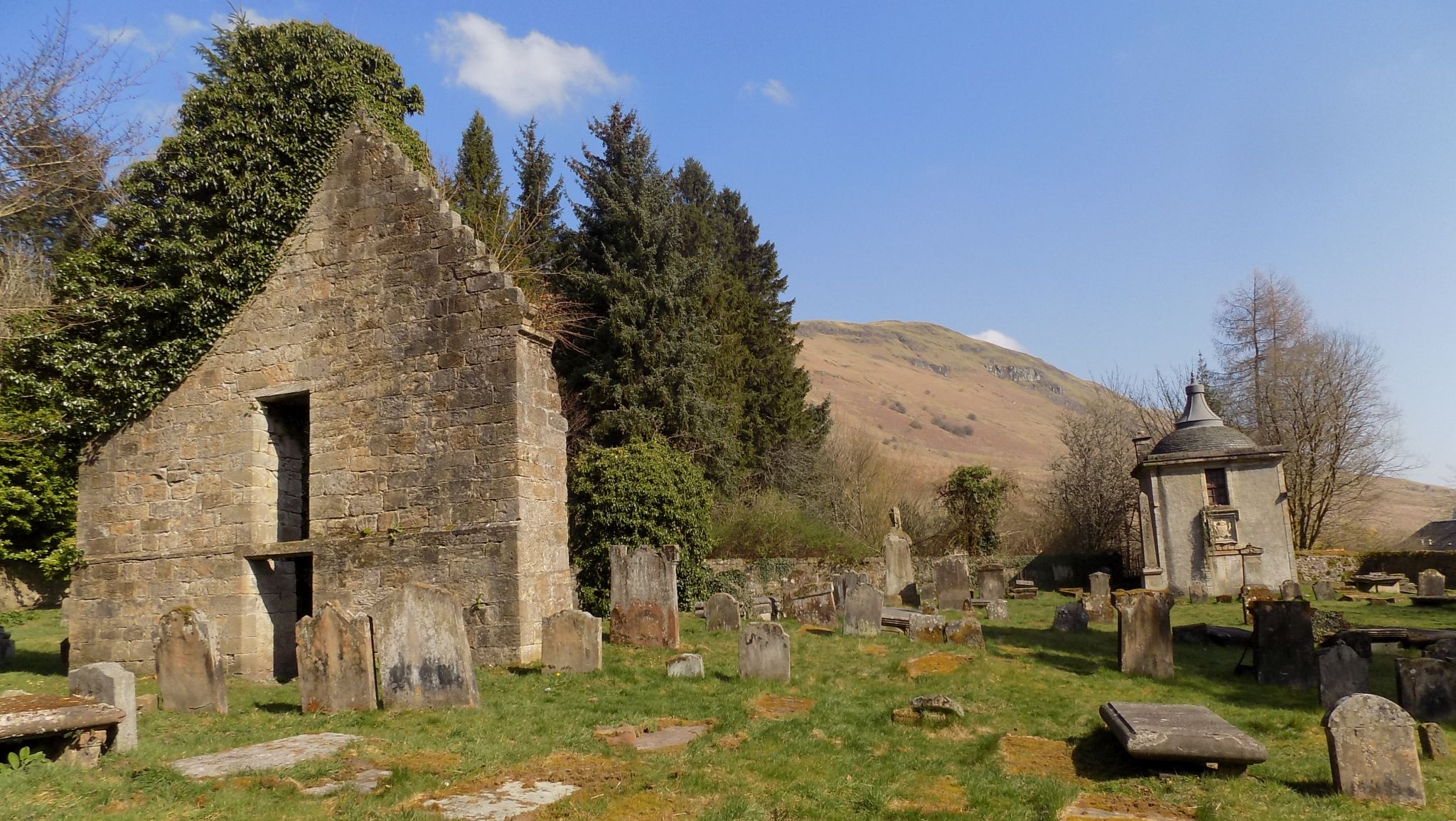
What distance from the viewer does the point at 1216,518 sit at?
A: 28250 millimetres

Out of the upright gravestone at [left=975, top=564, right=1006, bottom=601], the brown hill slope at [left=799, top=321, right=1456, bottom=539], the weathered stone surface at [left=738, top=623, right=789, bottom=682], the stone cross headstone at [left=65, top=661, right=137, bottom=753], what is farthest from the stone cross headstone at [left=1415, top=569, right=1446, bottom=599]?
the brown hill slope at [left=799, top=321, right=1456, bottom=539]

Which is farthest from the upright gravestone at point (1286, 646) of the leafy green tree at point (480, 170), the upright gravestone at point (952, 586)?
the leafy green tree at point (480, 170)

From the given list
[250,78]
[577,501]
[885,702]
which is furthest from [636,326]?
[885,702]

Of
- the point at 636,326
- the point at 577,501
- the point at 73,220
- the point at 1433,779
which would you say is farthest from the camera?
the point at 636,326

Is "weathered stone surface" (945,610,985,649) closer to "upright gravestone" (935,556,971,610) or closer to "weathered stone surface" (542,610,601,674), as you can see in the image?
"weathered stone surface" (542,610,601,674)

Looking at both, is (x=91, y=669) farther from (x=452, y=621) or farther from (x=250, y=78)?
(x=250, y=78)

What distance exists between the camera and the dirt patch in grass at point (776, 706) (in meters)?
9.56

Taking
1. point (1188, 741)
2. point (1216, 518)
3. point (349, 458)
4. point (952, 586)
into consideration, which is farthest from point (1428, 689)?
point (1216, 518)

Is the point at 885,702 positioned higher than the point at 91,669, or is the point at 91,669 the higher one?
the point at 91,669

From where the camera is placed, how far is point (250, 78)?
13.7 m

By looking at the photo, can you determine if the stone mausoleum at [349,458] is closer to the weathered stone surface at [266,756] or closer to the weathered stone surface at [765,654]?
the weathered stone surface at [765,654]

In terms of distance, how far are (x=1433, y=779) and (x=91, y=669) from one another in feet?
36.5

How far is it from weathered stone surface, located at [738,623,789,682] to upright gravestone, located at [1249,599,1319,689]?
6319 mm

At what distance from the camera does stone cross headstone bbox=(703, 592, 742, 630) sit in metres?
16.0
